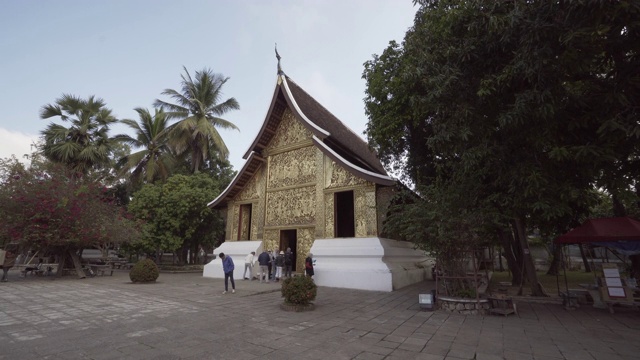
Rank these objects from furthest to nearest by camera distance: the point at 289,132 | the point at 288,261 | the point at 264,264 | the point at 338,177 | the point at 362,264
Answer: the point at 289,132 < the point at 338,177 < the point at 288,261 < the point at 264,264 < the point at 362,264

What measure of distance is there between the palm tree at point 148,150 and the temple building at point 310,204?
1070 centimetres

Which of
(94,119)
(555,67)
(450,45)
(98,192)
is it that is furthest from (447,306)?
(94,119)

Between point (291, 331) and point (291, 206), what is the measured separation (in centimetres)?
900

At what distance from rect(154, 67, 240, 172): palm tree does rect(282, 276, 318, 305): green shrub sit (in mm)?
18466

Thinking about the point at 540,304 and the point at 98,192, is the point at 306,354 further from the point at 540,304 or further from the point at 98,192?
the point at 98,192

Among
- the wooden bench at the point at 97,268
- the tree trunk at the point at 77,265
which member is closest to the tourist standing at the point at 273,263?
the tree trunk at the point at 77,265

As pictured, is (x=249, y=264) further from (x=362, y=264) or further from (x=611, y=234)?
(x=611, y=234)

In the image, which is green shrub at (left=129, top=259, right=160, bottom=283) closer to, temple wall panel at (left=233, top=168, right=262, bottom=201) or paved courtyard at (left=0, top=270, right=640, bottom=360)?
paved courtyard at (left=0, top=270, right=640, bottom=360)

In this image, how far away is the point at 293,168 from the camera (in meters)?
14.6

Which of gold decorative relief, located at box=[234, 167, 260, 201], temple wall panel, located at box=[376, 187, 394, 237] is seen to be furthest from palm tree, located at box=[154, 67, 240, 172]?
temple wall panel, located at box=[376, 187, 394, 237]

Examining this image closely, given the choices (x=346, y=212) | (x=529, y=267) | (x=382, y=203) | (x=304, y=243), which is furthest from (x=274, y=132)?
(x=529, y=267)

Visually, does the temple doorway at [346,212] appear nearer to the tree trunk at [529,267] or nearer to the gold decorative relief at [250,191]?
the gold decorative relief at [250,191]

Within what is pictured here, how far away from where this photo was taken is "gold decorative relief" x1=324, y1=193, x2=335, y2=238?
12.6 m

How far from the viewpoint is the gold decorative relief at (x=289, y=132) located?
14.8m
